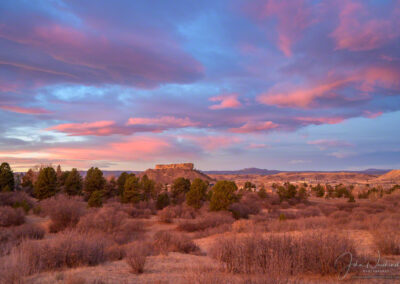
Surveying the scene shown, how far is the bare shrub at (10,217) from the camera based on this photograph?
60.5ft

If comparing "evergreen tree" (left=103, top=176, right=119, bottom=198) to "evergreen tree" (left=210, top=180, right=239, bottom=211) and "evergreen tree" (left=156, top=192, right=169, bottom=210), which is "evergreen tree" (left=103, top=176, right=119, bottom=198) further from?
"evergreen tree" (left=210, top=180, right=239, bottom=211)

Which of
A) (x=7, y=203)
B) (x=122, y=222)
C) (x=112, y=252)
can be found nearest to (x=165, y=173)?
(x=7, y=203)

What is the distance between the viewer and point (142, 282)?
6.67m

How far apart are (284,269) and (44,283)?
5.37m

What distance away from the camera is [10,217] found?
63.1ft

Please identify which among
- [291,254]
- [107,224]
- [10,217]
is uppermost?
[291,254]

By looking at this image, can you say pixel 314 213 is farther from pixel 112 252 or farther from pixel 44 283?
pixel 44 283

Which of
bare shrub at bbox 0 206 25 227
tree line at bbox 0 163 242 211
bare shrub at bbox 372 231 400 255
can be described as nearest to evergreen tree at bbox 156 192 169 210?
tree line at bbox 0 163 242 211

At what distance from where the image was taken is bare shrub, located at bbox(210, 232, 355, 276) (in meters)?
6.78

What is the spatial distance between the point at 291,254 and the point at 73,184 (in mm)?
37584

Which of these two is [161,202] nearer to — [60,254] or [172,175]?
[60,254]

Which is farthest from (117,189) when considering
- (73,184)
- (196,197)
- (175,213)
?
(175,213)

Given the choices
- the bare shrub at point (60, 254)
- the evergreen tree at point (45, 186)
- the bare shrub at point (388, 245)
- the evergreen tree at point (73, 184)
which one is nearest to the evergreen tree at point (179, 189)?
the evergreen tree at point (73, 184)

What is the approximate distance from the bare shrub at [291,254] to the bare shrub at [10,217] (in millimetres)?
17627
